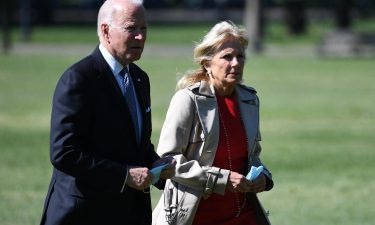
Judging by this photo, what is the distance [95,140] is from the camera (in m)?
6.03

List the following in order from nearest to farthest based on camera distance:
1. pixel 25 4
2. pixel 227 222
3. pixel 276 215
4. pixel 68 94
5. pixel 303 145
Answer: pixel 68 94 → pixel 227 222 → pixel 276 215 → pixel 303 145 → pixel 25 4

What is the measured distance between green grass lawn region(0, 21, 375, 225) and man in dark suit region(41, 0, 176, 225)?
3155 millimetres

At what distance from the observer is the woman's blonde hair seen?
7.21 metres

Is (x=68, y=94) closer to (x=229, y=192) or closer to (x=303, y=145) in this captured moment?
(x=229, y=192)

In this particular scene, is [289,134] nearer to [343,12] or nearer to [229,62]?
[229,62]

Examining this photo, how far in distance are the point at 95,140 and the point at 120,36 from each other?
560mm

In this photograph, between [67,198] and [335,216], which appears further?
[335,216]

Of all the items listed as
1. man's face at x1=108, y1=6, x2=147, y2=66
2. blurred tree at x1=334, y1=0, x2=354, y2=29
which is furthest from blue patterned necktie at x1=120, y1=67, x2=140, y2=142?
blurred tree at x1=334, y1=0, x2=354, y2=29

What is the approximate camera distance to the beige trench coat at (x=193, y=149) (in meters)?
7.12

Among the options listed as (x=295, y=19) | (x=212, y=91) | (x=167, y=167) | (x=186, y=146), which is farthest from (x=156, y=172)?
(x=295, y=19)

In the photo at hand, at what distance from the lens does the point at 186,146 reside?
7.27 meters

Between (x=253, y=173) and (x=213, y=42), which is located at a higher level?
(x=213, y=42)

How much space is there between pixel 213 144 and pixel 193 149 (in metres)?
0.15

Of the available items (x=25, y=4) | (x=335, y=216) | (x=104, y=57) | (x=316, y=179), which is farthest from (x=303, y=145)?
(x=25, y=4)
